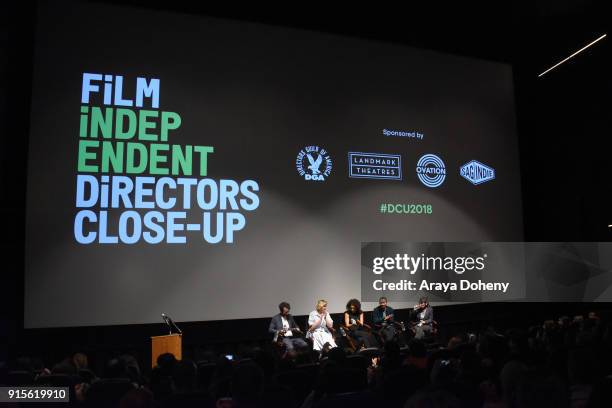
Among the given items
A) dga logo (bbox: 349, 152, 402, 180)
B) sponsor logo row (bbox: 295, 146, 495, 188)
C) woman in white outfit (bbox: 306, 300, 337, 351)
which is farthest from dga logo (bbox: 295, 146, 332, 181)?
woman in white outfit (bbox: 306, 300, 337, 351)

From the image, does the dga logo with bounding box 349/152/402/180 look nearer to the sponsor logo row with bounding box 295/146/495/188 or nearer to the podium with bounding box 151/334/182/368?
the sponsor logo row with bounding box 295/146/495/188

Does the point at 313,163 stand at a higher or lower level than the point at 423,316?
higher

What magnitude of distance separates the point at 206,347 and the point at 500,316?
5.85 meters

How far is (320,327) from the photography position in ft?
27.0

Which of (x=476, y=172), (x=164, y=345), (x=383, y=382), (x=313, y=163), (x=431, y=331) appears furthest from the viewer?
(x=476, y=172)

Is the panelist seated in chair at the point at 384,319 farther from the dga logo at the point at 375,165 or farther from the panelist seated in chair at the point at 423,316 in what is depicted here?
the dga logo at the point at 375,165

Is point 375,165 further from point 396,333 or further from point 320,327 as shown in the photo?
point 320,327

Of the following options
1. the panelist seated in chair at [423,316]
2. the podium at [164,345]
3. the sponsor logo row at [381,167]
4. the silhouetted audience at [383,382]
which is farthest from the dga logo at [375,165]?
the silhouetted audience at [383,382]

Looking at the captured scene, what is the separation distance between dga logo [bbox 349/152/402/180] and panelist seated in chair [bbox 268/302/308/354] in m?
A: 2.69

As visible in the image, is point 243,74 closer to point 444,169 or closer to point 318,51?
point 318,51

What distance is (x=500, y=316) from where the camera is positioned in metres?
10.8

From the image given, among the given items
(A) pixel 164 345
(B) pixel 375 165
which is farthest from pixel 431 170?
(A) pixel 164 345

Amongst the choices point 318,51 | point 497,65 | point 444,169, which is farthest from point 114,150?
point 497,65

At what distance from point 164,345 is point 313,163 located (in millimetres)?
3811
